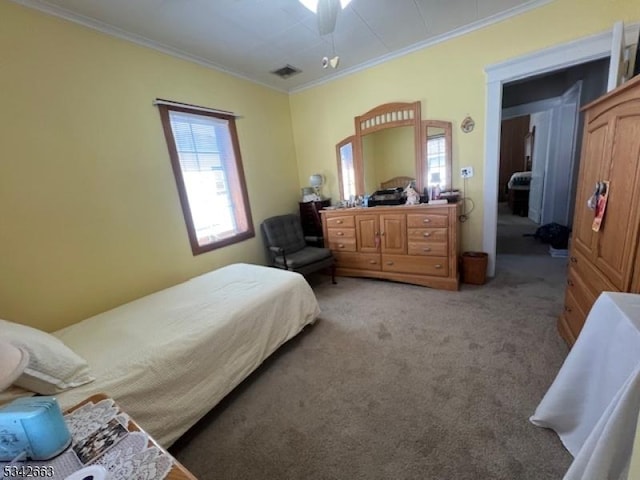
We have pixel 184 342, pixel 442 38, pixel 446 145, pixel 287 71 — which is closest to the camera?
pixel 184 342

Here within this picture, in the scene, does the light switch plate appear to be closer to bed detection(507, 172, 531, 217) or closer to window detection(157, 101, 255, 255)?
window detection(157, 101, 255, 255)

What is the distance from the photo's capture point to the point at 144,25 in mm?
2176

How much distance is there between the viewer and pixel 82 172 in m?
2.05

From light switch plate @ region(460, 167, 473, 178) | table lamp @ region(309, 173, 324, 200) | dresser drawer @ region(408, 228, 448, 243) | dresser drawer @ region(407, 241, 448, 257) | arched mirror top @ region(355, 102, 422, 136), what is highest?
arched mirror top @ region(355, 102, 422, 136)

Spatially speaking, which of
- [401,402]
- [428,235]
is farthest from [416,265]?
[401,402]

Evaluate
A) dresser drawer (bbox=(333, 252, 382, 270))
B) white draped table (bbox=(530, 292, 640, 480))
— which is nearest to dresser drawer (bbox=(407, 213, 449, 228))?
dresser drawer (bbox=(333, 252, 382, 270))

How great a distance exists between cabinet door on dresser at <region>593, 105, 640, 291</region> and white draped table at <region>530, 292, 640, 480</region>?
0.34 metres

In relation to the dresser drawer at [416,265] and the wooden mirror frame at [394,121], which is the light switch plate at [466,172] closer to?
the wooden mirror frame at [394,121]

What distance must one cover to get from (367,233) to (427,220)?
0.74 m

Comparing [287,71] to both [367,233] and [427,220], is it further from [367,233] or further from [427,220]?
[427,220]

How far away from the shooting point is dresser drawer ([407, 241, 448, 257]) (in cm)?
287

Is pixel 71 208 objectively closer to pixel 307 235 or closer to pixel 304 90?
pixel 307 235

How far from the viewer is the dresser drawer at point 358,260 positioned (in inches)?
132

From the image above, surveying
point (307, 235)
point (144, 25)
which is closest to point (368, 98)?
point (307, 235)
